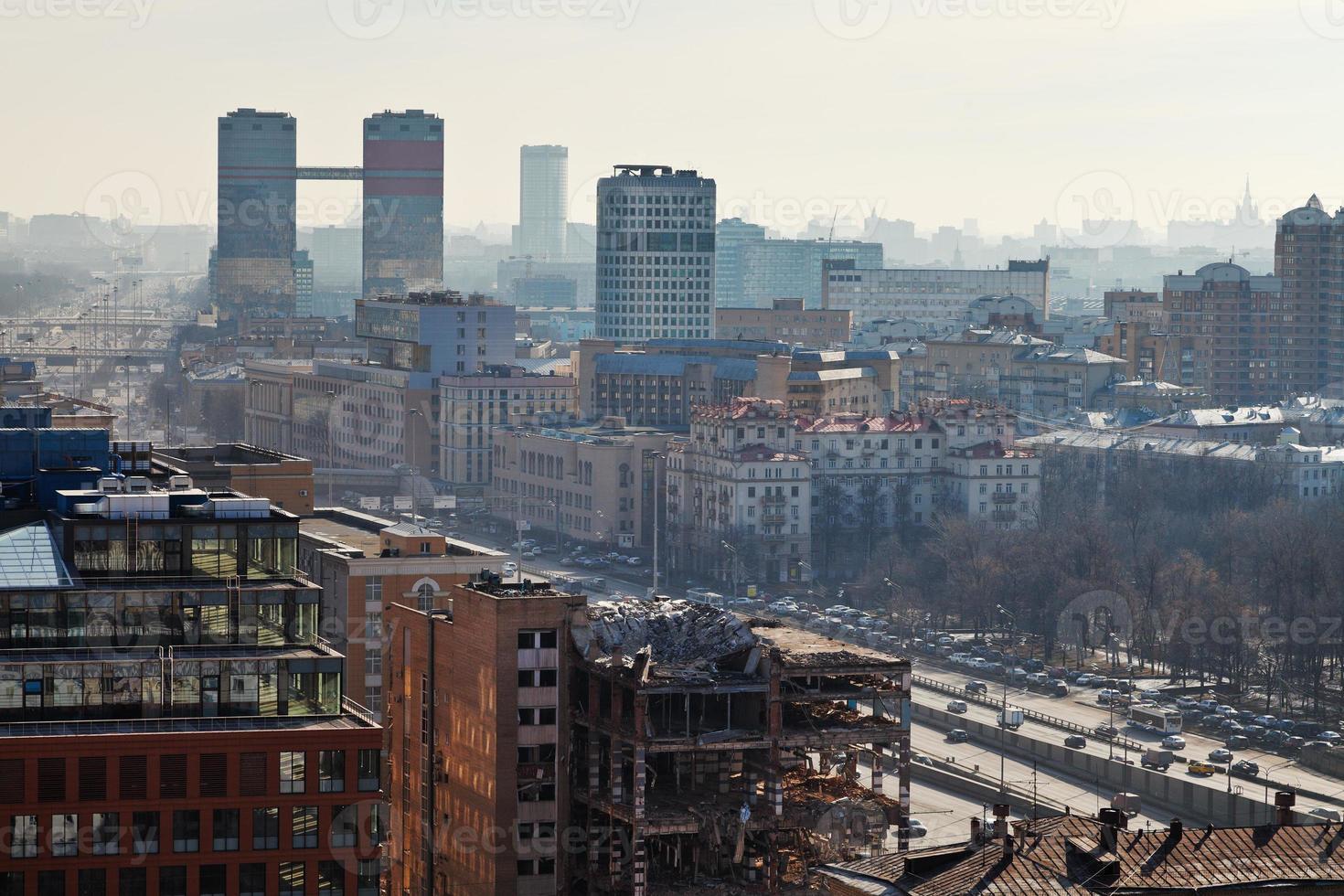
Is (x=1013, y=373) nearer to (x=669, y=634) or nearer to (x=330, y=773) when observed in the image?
(x=669, y=634)

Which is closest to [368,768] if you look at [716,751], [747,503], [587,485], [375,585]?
[716,751]

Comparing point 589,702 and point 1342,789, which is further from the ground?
point 589,702

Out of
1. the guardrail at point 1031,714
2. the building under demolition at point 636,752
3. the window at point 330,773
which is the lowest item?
the guardrail at point 1031,714

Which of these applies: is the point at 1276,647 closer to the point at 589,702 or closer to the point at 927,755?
the point at 927,755

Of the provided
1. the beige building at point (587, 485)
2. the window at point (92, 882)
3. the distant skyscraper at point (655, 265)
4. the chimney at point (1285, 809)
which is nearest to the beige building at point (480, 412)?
the beige building at point (587, 485)

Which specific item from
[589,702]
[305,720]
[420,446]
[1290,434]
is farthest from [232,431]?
[305,720]

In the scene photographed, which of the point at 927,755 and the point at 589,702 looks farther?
the point at 927,755

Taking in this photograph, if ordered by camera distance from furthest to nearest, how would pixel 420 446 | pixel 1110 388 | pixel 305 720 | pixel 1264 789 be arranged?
pixel 1110 388 < pixel 420 446 < pixel 1264 789 < pixel 305 720

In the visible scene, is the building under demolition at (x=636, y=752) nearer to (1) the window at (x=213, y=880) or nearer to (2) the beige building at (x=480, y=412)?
(1) the window at (x=213, y=880)

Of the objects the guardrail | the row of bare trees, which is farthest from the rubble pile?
the row of bare trees
